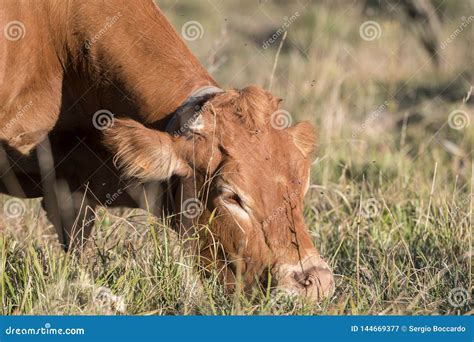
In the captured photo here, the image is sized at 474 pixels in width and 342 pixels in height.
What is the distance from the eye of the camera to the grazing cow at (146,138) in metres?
4.94

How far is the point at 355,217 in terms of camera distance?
6.61 meters

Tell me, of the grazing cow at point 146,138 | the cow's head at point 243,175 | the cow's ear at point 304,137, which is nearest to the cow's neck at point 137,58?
the grazing cow at point 146,138

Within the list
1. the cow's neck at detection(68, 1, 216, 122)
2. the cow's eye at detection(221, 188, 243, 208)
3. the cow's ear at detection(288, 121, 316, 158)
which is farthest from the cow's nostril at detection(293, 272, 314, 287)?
the cow's neck at detection(68, 1, 216, 122)

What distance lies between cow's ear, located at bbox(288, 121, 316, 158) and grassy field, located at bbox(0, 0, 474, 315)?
0.70 m

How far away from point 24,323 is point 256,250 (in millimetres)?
1106

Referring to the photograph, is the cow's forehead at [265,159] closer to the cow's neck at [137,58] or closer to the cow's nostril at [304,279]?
the cow's nostril at [304,279]

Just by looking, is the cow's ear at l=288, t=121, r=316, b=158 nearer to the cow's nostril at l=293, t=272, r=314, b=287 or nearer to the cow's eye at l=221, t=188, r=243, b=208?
the cow's eye at l=221, t=188, r=243, b=208

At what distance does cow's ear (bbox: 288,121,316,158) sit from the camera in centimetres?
529

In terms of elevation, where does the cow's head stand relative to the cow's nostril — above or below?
above

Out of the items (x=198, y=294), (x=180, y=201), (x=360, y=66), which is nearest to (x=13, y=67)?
(x=180, y=201)

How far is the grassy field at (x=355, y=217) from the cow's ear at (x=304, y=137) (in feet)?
2.30

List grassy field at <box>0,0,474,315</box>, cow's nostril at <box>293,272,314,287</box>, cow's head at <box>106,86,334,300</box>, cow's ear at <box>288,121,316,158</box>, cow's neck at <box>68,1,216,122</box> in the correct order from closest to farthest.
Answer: cow's nostril at <box>293,272,314,287</box>, cow's head at <box>106,86,334,300</box>, grassy field at <box>0,0,474,315</box>, cow's ear at <box>288,121,316,158</box>, cow's neck at <box>68,1,216,122</box>

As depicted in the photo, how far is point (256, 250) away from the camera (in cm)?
496

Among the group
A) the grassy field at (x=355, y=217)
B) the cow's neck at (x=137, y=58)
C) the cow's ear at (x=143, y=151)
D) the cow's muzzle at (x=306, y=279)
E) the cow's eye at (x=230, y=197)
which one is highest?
the cow's neck at (x=137, y=58)
